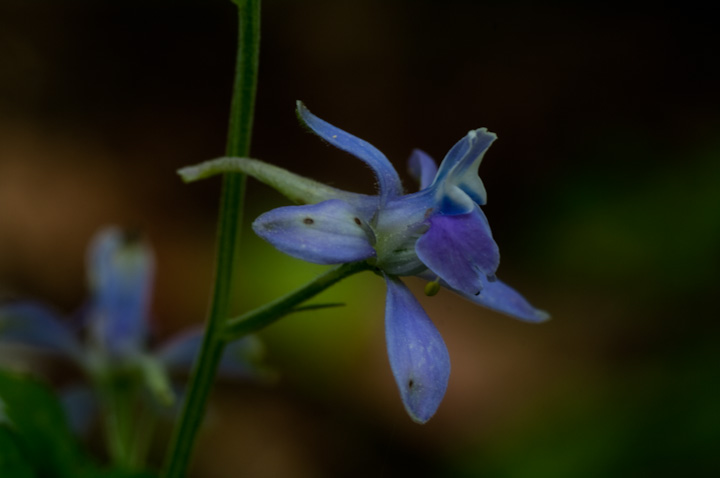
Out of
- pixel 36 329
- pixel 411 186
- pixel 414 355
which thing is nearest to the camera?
pixel 414 355

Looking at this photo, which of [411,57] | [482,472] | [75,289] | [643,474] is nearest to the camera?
[643,474]

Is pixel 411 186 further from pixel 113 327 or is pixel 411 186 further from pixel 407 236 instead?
pixel 407 236


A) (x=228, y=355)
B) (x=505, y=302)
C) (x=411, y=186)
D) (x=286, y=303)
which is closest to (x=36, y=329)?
(x=228, y=355)

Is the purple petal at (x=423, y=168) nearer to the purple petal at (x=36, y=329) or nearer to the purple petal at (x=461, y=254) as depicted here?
the purple petal at (x=461, y=254)

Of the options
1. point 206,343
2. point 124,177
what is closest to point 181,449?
point 206,343

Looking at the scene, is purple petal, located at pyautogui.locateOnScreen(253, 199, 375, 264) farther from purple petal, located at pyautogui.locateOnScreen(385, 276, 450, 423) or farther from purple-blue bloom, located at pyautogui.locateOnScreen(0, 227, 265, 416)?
purple-blue bloom, located at pyautogui.locateOnScreen(0, 227, 265, 416)

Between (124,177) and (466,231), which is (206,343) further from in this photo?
(124,177)
